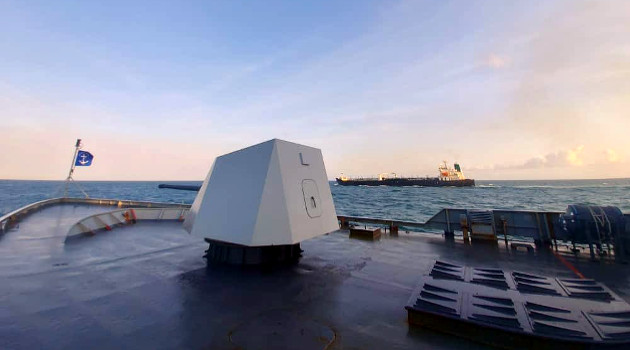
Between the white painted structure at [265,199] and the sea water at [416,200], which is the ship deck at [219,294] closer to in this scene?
the white painted structure at [265,199]

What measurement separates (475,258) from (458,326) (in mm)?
4817

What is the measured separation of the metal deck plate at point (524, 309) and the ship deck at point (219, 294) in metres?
0.31

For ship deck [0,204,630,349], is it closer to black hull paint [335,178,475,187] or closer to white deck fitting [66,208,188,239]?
white deck fitting [66,208,188,239]

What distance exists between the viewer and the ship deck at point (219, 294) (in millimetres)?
3475

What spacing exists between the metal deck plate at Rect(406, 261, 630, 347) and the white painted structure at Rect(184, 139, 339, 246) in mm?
3030

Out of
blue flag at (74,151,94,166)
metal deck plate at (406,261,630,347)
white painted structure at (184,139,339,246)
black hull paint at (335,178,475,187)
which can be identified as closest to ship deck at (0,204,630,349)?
metal deck plate at (406,261,630,347)

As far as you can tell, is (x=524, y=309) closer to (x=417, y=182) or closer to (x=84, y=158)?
(x=84, y=158)

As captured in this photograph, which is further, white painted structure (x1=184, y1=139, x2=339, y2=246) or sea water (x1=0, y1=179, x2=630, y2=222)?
sea water (x1=0, y1=179, x2=630, y2=222)

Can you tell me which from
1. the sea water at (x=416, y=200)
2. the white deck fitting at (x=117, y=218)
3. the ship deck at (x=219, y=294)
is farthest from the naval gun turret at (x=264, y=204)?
the sea water at (x=416, y=200)

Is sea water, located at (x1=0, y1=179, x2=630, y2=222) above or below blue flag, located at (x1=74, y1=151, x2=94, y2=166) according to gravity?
below

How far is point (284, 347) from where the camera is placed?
3.25m

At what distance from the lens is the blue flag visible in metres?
21.8

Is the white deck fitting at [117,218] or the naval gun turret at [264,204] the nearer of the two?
the naval gun turret at [264,204]

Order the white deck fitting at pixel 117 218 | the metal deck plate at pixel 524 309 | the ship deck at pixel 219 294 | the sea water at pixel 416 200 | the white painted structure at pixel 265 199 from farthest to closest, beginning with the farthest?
the sea water at pixel 416 200 < the white deck fitting at pixel 117 218 < the white painted structure at pixel 265 199 < the ship deck at pixel 219 294 < the metal deck plate at pixel 524 309
